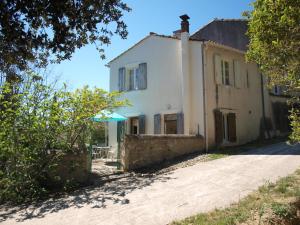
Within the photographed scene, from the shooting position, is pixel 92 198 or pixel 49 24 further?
pixel 92 198

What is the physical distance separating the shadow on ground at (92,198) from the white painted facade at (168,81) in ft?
20.7

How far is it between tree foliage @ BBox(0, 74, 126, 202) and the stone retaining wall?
1911mm

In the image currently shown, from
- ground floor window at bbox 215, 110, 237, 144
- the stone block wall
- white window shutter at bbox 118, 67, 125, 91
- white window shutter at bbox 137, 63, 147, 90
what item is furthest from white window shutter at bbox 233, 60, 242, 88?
the stone block wall

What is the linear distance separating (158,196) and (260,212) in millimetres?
3193

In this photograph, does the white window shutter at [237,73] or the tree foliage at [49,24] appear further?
the white window shutter at [237,73]

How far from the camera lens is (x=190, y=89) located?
57.8ft

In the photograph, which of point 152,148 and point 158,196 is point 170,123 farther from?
point 158,196

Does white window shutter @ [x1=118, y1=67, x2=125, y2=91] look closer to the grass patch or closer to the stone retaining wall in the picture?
the stone retaining wall

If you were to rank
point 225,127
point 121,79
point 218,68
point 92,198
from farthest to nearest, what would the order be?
point 121,79
point 225,127
point 218,68
point 92,198

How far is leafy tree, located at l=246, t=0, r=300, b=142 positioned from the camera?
7148 mm

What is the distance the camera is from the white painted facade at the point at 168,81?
1741 centimetres

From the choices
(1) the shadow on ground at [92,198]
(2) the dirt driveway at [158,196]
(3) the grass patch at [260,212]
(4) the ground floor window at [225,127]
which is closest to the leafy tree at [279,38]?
(3) the grass patch at [260,212]

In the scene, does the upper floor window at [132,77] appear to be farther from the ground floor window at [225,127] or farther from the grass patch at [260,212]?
the grass patch at [260,212]

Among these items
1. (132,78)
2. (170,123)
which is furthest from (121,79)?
(170,123)
